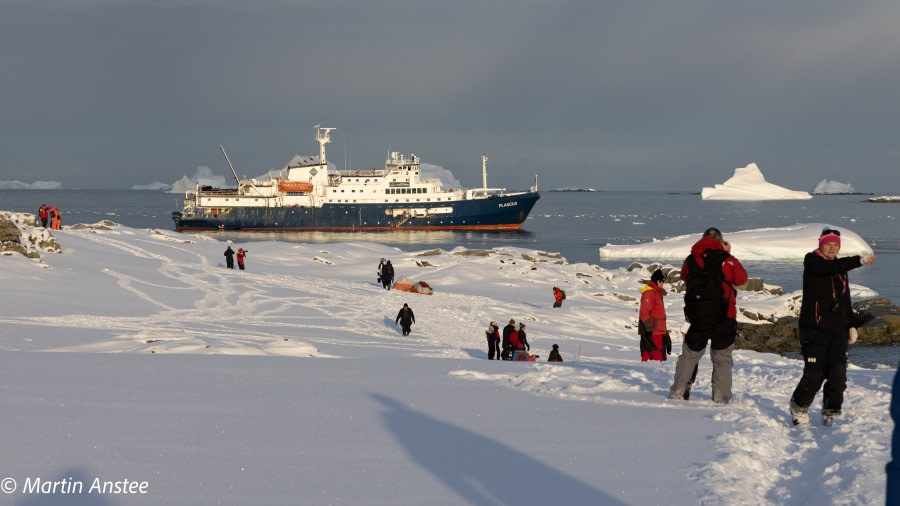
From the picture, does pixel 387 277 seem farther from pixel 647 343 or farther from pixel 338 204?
pixel 338 204

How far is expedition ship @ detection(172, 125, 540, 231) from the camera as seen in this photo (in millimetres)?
84875

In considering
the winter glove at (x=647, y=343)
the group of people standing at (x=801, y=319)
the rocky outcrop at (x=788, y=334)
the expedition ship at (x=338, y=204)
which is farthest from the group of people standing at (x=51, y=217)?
the expedition ship at (x=338, y=204)

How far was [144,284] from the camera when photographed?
2367 centimetres

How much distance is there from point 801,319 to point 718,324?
0.80 m

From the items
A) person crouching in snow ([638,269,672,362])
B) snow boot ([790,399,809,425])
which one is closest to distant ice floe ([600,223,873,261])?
person crouching in snow ([638,269,672,362])

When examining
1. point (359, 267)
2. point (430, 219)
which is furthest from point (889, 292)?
point (430, 219)

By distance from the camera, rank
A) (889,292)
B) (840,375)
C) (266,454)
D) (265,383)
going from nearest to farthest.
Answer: (266,454), (840,375), (265,383), (889,292)

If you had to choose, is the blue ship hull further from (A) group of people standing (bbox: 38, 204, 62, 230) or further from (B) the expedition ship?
(A) group of people standing (bbox: 38, 204, 62, 230)

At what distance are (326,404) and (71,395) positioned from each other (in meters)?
2.03

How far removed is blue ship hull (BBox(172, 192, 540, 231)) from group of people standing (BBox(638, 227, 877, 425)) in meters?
78.4

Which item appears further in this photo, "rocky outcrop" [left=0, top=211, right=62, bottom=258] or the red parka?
"rocky outcrop" [left=0, top=211, right=62, bottom=258]

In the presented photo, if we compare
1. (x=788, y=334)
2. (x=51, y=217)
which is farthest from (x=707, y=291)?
(x=51, y=217)

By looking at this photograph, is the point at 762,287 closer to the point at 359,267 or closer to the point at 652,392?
the point at 359,267

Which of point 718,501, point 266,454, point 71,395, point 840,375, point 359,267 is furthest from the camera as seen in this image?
point 359,267
